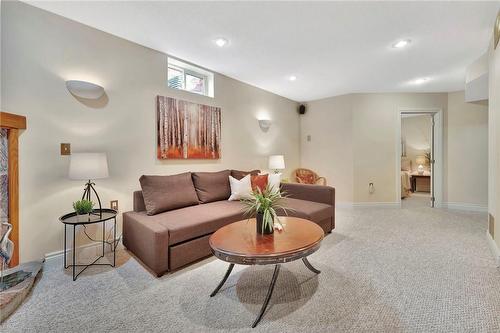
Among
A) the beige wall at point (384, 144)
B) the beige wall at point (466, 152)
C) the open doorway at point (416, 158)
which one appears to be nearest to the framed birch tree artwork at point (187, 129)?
the beige wall at point (384, 144)

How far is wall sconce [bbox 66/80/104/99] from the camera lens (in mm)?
2402

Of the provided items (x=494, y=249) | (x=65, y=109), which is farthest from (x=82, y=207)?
(x=494, y=249)

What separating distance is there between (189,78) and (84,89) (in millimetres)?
1497

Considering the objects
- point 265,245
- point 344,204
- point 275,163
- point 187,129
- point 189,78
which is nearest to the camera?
point 265,245

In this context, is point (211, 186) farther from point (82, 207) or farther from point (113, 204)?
point (82, 207)

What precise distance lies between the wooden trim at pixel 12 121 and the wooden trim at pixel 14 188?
2.7 inches

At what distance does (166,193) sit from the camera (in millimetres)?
2707

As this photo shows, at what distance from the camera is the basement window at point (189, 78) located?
3.35 meters

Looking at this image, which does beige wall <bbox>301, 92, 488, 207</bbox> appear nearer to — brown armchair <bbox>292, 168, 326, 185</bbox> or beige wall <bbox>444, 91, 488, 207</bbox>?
beige wall <bbox>444, 91, 488, 207</bbox>

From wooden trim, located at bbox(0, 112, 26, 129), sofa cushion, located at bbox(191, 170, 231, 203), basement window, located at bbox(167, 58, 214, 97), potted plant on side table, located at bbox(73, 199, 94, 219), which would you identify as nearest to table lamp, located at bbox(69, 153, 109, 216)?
potted plant on side table, located at bbox(73, 199, 94, 219)

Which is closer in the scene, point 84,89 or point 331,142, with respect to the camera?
point 84,89

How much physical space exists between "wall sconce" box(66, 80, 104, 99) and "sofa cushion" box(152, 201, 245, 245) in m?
1.52

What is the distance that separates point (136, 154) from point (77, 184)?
2.30 feet

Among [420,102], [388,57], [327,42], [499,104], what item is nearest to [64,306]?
[327,42]
